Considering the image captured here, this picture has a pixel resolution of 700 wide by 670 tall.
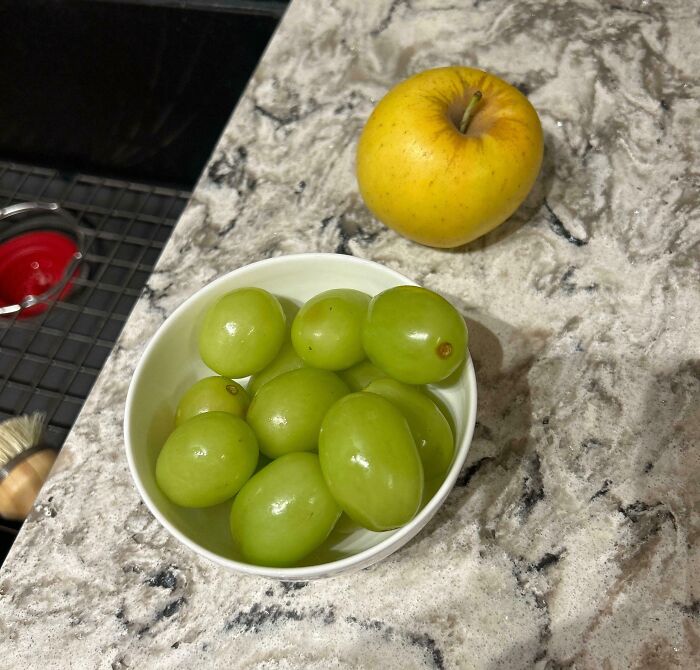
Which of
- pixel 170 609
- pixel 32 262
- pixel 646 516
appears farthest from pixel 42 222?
pixel 646 516

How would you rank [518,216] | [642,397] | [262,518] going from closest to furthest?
[262,518], [642,397], [518,216]

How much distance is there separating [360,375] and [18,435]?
557 millimetres

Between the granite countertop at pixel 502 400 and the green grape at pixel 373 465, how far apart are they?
14 cm

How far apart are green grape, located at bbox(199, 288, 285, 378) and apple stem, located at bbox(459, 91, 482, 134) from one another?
0.83ft

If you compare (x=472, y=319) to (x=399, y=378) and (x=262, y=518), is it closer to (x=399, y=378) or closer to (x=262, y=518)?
(x=399, y=378)

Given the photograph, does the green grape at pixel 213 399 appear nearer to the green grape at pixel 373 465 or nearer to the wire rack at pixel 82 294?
the green grape at pixel 373 465

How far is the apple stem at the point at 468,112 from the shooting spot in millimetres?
613

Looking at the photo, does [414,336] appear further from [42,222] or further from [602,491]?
[42,222]

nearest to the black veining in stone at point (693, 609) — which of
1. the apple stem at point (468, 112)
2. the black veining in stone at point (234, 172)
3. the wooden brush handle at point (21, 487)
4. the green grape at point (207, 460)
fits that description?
the green grape at point (207, 460)

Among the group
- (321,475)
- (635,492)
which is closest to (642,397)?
(635,492)

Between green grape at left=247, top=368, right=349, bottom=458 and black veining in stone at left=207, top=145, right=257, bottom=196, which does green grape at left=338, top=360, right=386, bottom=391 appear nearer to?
green grape at left=247, top=368, right=349, bottom=458

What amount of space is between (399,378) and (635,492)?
0.77 feet

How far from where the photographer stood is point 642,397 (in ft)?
1.98

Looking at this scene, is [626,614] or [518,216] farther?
[518,216]
